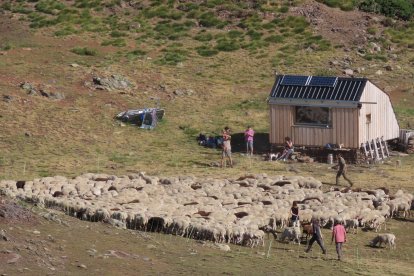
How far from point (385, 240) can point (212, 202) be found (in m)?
6.02

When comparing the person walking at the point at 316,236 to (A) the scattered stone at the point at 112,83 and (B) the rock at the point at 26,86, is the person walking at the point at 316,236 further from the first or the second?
(A) the scattered stone at the point at 112,83

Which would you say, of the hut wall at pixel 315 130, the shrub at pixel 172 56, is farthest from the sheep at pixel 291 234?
the shrub at pixel 172 56

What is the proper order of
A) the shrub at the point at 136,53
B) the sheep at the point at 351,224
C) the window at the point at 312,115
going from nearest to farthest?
the sheep at the point at 351,224, the window at the point at 312,115, the shrub at the point at 136,53

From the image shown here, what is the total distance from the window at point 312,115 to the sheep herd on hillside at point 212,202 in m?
6.66

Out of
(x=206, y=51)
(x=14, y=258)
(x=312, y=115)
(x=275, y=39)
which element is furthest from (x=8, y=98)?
(x=14, y=258)

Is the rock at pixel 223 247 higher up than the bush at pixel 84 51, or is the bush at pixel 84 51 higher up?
the bush at pixel 84 51

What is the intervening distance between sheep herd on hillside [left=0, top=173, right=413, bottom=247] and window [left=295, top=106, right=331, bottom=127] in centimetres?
666

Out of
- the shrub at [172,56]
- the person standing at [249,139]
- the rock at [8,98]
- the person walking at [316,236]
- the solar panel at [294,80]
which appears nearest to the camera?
the person walking at [316,236]

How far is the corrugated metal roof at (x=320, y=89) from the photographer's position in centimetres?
5106

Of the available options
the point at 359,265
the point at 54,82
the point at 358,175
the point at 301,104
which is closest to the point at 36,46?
the point at 54,82

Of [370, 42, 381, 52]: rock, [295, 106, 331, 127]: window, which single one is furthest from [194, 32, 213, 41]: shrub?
[295, 106, 331, 127]: window

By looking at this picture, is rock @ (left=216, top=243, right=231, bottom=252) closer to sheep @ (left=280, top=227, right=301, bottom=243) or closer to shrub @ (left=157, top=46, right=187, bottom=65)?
sheep @ (left=280, top=227, right=301, bottom=243)

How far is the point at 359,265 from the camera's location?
34.5m

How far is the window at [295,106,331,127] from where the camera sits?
169 feet
